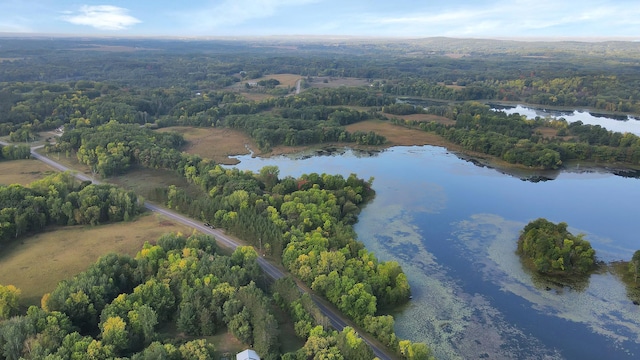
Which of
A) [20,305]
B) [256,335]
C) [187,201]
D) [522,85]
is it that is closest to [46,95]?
[187,201]

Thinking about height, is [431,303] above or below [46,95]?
below

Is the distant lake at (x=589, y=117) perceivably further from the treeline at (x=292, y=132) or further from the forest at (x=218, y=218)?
the treeline at (x=292, y=132)

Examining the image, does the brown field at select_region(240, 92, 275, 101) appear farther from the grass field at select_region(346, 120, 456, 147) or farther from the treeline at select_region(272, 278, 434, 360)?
the treeline at select_region(272, 278, 434, 360)

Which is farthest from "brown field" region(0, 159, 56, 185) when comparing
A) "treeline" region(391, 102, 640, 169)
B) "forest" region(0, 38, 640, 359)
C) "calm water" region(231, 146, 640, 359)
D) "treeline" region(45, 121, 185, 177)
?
"treeline" region(391, 102, 640, 169)

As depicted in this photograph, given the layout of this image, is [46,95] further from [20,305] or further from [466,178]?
[466,178]

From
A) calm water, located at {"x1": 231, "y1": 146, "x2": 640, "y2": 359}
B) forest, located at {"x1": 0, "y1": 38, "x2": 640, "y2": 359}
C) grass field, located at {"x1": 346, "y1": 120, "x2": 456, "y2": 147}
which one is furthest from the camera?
grass field, located at {"x1": 346, "y1": 120, "x2": 456, "y2": 147}

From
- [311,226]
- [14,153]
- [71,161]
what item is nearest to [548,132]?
[311,226]
